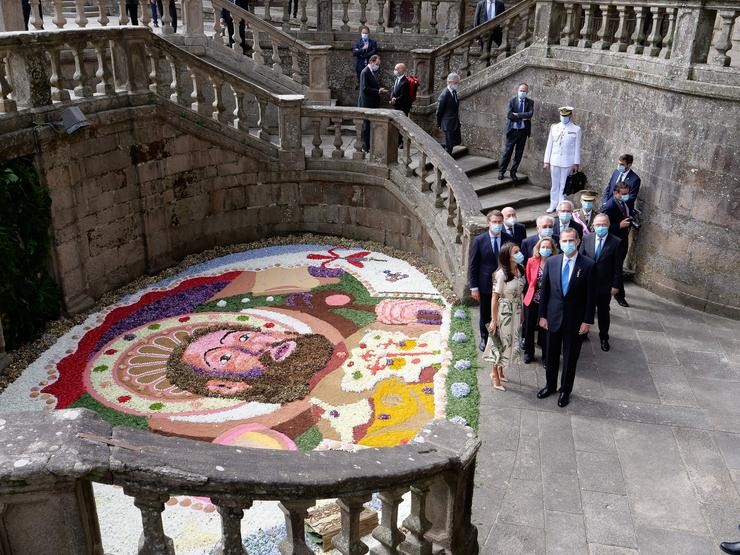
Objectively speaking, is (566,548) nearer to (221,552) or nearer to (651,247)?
(221,552)

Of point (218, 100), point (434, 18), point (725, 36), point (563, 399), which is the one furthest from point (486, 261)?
point (434, 18)

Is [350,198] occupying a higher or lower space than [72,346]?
higher

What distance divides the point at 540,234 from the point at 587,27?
18.8ft

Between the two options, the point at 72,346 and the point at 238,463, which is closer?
the point at 238,463

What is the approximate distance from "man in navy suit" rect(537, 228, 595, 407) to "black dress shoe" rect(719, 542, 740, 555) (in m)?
2.25

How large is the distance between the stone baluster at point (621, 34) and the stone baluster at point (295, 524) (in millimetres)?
10303

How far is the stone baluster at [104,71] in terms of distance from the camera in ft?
33.7

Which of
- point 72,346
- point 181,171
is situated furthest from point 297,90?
point 72,346

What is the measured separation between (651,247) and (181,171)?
7.45 meters

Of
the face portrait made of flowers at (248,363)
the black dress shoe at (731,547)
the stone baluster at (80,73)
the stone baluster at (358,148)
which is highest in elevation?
the stone baluster at (80,73)

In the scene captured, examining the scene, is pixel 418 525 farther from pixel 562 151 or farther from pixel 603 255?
pixel 562 151

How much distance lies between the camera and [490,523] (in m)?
5.83

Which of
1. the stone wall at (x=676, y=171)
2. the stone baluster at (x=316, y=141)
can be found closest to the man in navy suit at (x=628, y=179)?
the stone wall at (x=676, y=171)

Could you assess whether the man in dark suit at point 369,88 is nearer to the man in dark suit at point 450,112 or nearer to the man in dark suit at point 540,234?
the man in dark suit at point 450,112
